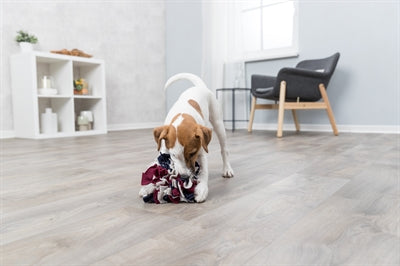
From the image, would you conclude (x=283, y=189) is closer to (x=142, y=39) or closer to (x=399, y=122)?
(x=399, y=122)

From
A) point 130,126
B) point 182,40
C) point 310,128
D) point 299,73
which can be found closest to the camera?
point 299,73

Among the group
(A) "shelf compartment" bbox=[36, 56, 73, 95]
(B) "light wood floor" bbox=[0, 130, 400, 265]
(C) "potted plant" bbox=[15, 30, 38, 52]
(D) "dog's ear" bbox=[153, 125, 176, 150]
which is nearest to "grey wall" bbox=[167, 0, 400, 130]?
(B) "light wood floor" bbox=[0, 130, 400, 265]

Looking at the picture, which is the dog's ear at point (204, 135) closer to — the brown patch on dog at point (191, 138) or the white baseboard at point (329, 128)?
the brown patch on dog at point (191, 138)

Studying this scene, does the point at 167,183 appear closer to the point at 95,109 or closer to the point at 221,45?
the point at 95,109

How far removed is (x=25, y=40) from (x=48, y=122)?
2.72ft

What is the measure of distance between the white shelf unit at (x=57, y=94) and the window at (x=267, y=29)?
181cm

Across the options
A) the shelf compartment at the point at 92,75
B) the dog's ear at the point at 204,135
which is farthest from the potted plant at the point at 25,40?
the dog's ear at the point at 204,135

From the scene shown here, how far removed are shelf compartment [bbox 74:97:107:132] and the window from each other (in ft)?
5.97

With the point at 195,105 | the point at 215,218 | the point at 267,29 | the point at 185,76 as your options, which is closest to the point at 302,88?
the point at 267,29

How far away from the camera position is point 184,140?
0.91m

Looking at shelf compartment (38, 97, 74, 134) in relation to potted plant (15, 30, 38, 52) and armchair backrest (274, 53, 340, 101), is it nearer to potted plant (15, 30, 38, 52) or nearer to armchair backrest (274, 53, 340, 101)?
potted plant (15, 30, 38, 52)

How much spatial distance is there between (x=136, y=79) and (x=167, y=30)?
97cm

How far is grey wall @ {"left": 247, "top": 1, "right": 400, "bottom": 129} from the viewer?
9.91 ft

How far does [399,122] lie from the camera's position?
9.93 feet
